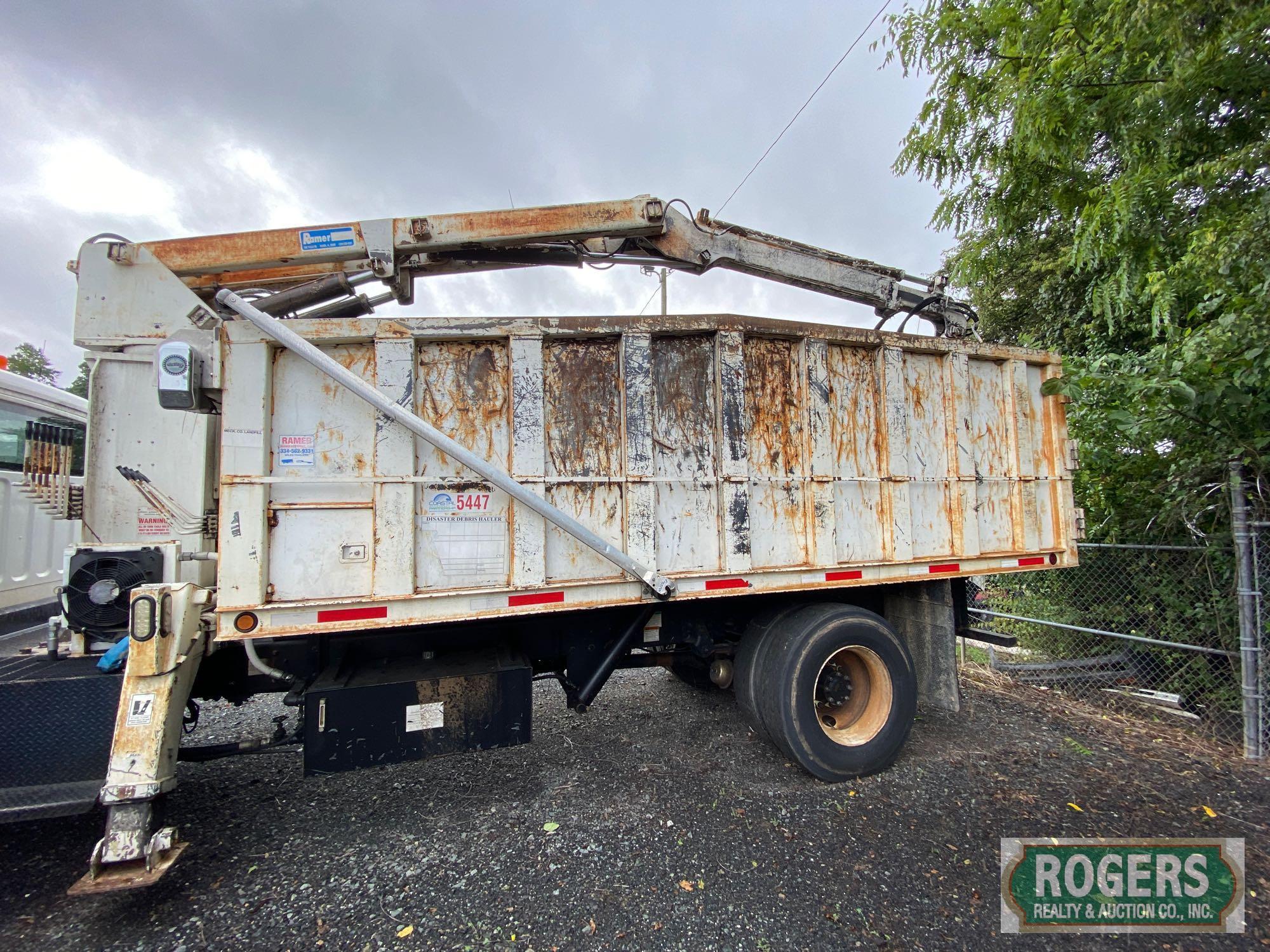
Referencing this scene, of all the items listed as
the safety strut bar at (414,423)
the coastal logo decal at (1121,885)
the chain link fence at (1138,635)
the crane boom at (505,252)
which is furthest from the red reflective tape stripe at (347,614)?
the chain link fence at (1138,635)

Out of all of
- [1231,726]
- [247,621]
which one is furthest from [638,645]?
[1231,726]

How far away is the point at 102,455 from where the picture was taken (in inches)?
117

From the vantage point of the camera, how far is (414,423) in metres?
2.76

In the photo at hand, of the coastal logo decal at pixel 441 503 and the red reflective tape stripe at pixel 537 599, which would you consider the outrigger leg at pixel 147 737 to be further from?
the red reflective tape stripe at pixel 537 599

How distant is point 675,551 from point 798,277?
8.69 ft

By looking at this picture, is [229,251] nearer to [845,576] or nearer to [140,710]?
[140,710]

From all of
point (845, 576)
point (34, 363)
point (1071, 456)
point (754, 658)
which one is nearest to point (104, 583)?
point (754, 658)

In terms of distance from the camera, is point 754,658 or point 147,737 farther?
point 754,658

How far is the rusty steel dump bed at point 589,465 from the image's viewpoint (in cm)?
275

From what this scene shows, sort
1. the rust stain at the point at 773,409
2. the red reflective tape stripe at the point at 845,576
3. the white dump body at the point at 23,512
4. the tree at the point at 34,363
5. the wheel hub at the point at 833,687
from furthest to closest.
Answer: the tree at the point at 34,363 → the white dump body at the point at 23,512 → the wheel hub at the point at 833,687 → the red reflective tape stripe at the point at 845,576 → the rust stain at the point at 773,409

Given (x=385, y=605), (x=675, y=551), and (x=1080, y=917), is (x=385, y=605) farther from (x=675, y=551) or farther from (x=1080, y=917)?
(x=1080, y=917)

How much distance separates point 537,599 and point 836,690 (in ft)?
7.13

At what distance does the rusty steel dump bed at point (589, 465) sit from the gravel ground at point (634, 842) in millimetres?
1211

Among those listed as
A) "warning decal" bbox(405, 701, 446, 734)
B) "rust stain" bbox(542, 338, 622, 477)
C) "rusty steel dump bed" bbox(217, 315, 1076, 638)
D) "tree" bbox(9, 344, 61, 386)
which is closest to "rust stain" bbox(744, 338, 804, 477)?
"rusty steel dump bed" bbox(217, 315, 1076, 638)
